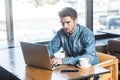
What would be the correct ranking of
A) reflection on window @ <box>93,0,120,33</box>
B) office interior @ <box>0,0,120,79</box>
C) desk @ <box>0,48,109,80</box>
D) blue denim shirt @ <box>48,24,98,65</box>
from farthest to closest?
reflection on window @ <box>93,0,120,33</box>
office interior @ <box>0,0,120,79</box>
blue denim shirt @ <box>48,24,98,65</box>
desk @ <box>0,48,109,80</box>

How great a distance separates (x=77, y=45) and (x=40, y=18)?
1375mm

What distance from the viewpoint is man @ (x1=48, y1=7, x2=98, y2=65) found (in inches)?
88.7

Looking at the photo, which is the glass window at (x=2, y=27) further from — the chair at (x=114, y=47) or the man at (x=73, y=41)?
the chair at (x=114, y=47)

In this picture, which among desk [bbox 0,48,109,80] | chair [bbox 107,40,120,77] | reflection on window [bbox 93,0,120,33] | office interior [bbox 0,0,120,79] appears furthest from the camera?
reflection on window [bbox 93,0,120,33]

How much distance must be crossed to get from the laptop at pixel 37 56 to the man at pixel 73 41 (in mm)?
126

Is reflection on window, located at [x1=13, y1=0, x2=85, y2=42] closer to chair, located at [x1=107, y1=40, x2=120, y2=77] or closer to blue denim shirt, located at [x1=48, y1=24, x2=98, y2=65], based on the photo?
chair, located at [x1=107, y1=40, x2=120, y2=77]

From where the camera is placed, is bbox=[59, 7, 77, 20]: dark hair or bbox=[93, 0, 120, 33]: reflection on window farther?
bbox=[93, 0, 120, 33]: reflection on window

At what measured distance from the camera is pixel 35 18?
3.63 meters

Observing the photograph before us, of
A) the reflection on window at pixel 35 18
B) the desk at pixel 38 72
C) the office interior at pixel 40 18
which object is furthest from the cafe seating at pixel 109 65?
the reflection on window at pixel 35 18

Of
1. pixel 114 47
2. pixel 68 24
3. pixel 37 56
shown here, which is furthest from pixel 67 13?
pixel 114 47

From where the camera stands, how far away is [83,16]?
404cm

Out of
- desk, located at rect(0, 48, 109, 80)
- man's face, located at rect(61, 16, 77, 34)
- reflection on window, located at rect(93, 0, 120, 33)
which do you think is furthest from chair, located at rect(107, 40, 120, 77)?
desk, located at rect(0, 48, 109, 80)

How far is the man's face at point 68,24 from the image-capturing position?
232cm

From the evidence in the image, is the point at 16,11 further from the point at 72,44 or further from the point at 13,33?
the point at 72,44
